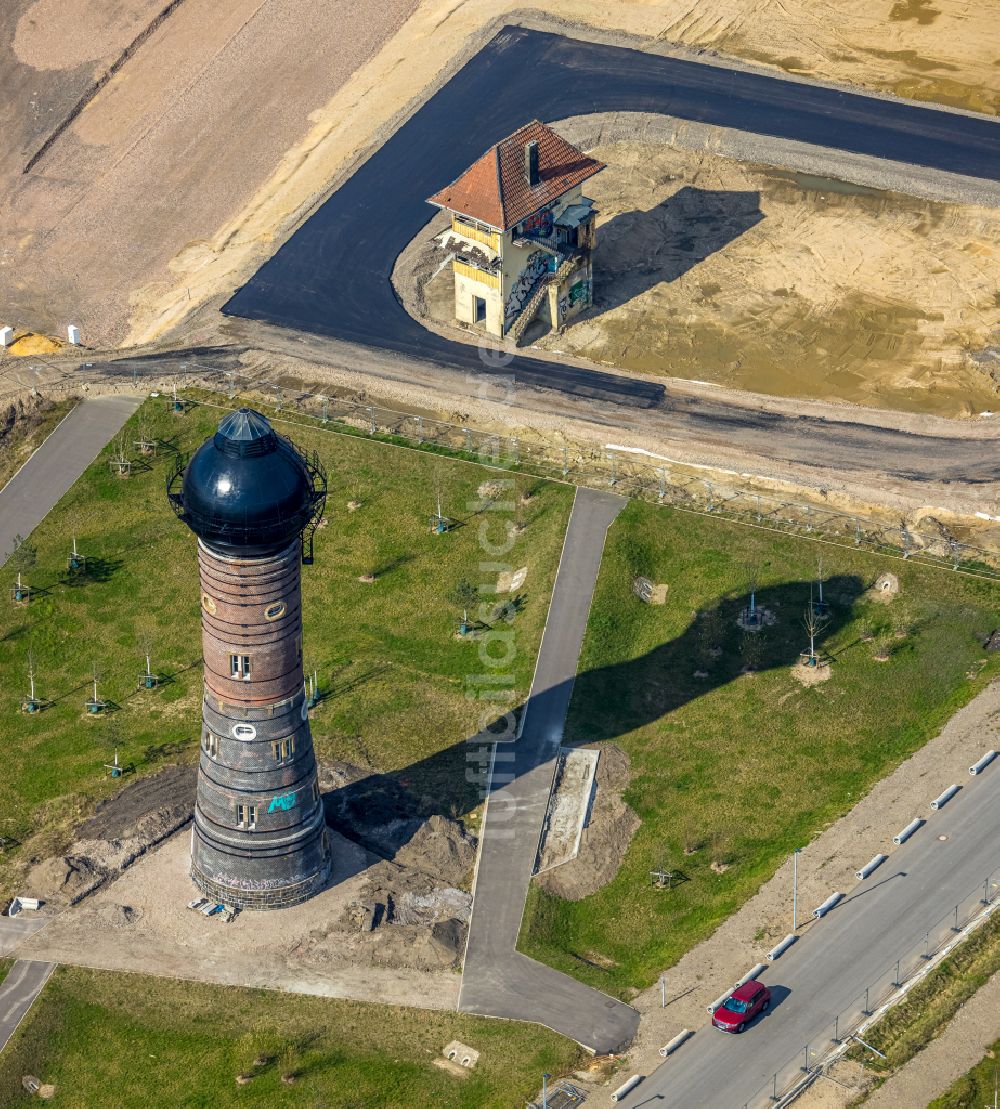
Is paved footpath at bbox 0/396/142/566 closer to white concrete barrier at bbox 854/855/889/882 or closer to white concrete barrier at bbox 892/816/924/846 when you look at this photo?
white concrete barrier at bbox 854/855/889/882

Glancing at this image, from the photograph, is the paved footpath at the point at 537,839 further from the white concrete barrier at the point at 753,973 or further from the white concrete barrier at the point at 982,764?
the white concrete barrier at the point at 982,764

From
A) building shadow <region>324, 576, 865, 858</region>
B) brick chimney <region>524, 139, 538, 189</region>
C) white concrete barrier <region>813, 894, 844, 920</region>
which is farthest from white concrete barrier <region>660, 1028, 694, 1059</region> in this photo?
brick chimney <region>524, 139, 538, 189</region>

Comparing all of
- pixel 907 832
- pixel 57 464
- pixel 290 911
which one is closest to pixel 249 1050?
pixel 290 911

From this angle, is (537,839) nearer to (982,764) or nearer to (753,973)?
(753,973)

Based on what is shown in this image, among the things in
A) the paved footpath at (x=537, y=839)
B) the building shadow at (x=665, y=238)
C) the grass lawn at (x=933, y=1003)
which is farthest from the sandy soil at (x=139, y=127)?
the grass lawn at (x=933, y=1003)

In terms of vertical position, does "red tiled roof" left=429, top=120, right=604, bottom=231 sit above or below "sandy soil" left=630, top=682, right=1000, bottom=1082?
above

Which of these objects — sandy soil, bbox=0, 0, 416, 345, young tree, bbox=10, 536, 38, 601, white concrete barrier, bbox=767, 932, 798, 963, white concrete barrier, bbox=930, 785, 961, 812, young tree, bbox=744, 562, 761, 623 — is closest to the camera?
white concrete barrier, bbox=767, 932, 798, 963
